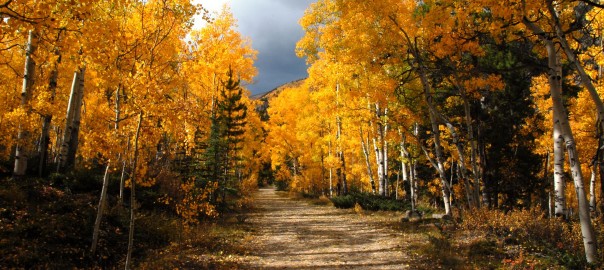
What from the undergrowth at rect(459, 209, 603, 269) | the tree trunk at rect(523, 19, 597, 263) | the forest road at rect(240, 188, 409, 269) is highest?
the tree trunk at rect(523, 19, 597, 263)

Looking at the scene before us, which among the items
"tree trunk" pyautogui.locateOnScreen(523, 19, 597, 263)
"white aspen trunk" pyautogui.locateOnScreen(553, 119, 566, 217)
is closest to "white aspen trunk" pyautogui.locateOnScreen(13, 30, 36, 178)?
"tree trunk" pyautogui.locateOnScreen(523, 19, 597, 263)

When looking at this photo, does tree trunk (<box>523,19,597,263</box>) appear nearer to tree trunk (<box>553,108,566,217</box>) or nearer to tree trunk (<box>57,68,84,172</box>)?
tree trunk (<box>553,108,566,217</box>)

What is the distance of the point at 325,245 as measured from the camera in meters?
10.3

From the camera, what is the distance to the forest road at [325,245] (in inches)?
325

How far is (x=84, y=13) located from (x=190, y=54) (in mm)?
5294

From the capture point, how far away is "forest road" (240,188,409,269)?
825 centimetres

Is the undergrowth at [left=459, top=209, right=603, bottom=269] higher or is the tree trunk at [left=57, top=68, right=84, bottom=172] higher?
the tree trunk at [left=57, top=68, right=84, bottom=172]

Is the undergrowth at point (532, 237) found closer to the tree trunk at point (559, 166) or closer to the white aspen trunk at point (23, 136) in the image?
the tree trunk at point (559, 166)

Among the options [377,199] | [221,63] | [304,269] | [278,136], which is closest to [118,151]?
[304,269]

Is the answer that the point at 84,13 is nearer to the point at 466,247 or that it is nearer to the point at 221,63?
the point at 466,247

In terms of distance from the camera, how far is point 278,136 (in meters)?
30.4

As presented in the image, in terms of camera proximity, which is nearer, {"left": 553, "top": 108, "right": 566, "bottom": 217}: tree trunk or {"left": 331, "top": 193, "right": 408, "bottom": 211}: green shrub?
{"left": 553, "top": 108, "right": 566, "bottom": 217}: tree trunk

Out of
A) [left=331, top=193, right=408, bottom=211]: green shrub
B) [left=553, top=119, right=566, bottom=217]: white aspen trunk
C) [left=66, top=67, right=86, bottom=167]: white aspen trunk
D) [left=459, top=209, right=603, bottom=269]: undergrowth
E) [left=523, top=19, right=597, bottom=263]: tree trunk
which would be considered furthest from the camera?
[left=331, top=193, right=408, bottom=211]: green shrub

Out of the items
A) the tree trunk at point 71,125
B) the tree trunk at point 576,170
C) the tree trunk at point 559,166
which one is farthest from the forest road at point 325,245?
the tree trunk at point 71,125
